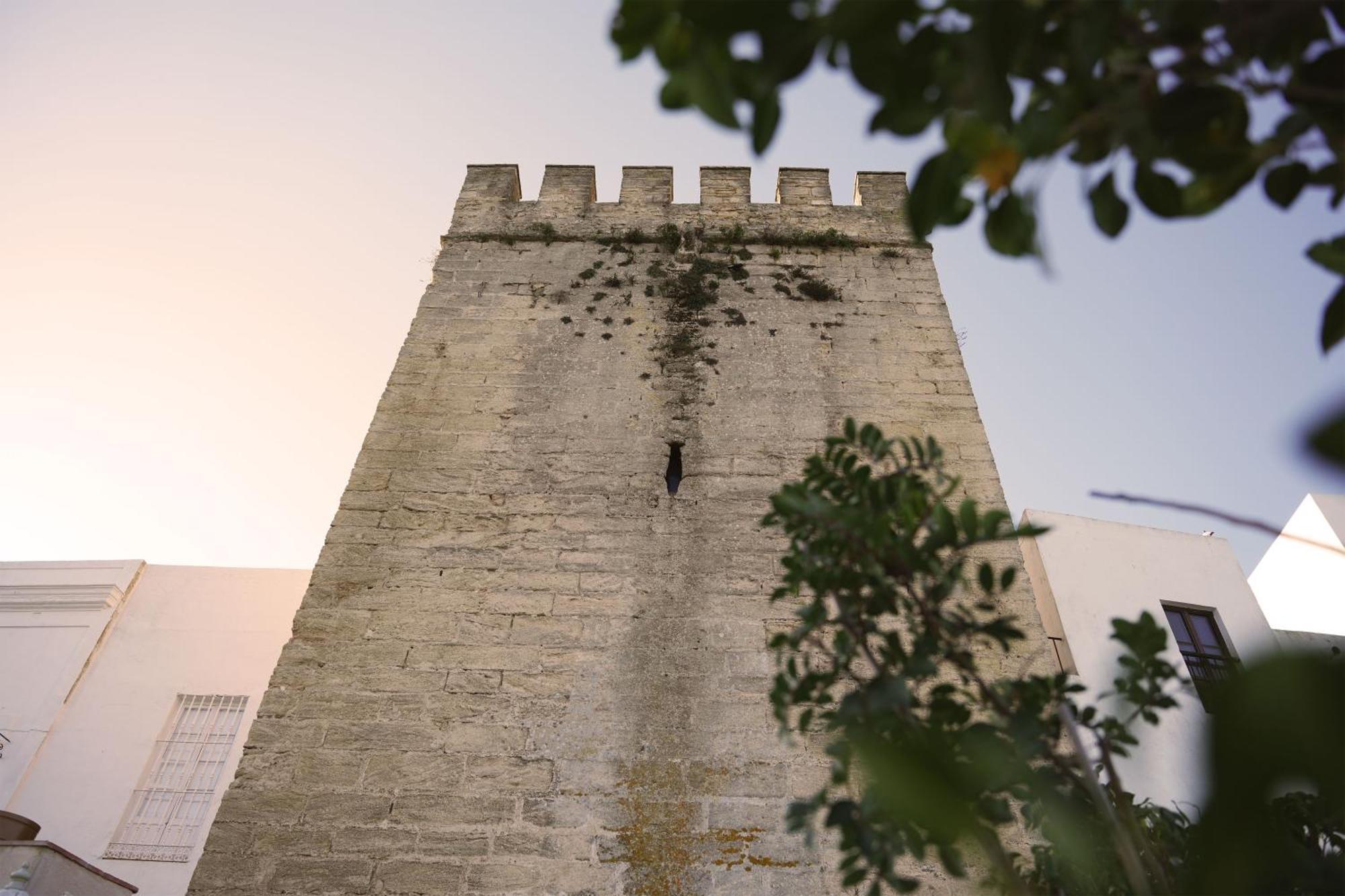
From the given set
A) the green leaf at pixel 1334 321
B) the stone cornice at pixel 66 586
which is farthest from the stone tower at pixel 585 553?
the stone cornice at pixel 66 586

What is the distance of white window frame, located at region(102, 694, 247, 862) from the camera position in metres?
7.59

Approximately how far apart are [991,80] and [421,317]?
5160 millimetres

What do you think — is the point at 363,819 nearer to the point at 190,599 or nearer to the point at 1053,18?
the point at 1053,18

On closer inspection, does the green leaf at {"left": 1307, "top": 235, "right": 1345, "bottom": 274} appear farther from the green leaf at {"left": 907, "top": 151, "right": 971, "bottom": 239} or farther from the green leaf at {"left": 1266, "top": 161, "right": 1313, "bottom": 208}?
the green leaf at {"left": 907, "top": 151, "right": 971, "bottom": 239}

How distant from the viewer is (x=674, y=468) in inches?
189

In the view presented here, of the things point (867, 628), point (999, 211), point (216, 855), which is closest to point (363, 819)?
point (216, 855)

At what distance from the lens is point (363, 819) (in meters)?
3.57

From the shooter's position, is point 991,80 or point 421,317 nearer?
point 991,80

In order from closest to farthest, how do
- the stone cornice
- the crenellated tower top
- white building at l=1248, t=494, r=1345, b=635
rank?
1. the crenellated tower top
2. the stone cornice
3. white building at l=1248, t=494, r=1345, b=635

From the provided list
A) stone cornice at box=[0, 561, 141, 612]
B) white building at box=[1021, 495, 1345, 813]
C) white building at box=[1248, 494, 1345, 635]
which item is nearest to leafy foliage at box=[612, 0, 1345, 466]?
white building at box=[1021, 495, 1345, 813]

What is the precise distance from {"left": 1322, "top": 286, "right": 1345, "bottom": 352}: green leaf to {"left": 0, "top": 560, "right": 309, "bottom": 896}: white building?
896 centimetres

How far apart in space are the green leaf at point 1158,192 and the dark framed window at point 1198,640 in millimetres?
7831

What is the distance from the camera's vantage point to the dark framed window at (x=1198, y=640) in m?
7.71

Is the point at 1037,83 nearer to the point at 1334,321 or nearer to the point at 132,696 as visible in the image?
the point at 1334,321
